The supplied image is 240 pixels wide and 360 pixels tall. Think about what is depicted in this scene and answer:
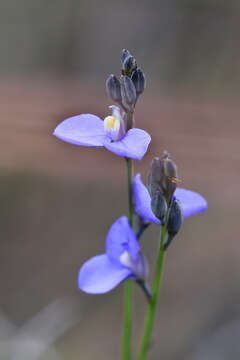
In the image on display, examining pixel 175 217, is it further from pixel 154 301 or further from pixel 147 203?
pixel 154 301

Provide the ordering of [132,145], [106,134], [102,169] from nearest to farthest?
[132,145] → [106,134] → [102,169]

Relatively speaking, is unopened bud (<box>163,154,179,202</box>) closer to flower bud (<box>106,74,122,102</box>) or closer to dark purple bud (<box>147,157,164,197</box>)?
dark purple bud (<box>147,157,164,197</box>)

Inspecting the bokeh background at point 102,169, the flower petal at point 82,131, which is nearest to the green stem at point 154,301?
the flower petal at point 82,131

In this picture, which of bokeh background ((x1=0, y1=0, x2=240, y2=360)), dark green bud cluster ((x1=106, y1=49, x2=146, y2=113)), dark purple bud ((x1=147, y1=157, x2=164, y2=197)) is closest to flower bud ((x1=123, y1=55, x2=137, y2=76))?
dark green bud cluster ((x1=106, y1=49, x2=146, y2=113))

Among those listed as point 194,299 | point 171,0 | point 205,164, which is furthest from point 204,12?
point 194,299

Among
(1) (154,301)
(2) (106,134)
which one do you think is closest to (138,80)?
(2) (106,134)

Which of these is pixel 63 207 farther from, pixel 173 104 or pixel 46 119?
pixel 173 104

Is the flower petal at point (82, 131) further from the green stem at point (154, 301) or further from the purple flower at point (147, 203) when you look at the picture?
the green stem at point (154, 301)
